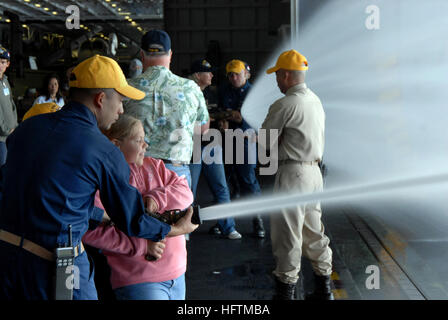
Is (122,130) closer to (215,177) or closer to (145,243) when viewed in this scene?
(145,243)

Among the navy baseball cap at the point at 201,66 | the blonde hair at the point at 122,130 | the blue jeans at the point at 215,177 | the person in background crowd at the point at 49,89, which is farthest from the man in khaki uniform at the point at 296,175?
the person in background crowd at the point at 49,89

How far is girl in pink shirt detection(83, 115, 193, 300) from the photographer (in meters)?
2.26

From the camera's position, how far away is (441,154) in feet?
30.4

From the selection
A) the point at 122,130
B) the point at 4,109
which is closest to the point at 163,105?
the point at 122,130

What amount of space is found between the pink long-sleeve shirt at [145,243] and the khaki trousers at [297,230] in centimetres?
178

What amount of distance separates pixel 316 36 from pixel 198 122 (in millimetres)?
6110

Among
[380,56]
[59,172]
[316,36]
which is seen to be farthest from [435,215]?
[59,172]

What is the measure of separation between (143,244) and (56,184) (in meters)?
0.59

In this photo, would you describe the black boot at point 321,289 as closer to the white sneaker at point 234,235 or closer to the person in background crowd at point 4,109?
the white sneaker at point 234,235

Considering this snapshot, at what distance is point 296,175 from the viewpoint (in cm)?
415

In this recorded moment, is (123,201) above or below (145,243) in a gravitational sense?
above

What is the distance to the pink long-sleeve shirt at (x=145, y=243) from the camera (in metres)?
2.26

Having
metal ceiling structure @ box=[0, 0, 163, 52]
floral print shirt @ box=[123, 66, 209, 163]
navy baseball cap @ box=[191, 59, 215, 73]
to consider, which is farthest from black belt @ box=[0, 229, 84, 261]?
metal ceiling structure @ box=[0, 0, 163, 52]

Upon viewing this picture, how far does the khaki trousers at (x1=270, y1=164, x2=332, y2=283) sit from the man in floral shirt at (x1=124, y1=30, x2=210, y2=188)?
87 cm
